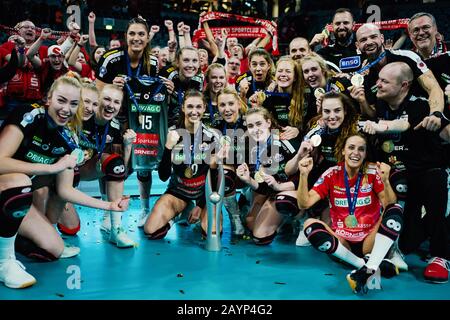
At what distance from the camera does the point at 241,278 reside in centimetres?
309

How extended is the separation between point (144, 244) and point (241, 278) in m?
1.20

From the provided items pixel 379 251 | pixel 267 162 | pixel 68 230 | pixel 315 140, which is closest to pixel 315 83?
pixel 315 140

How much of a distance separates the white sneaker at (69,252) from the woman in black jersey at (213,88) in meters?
1.78

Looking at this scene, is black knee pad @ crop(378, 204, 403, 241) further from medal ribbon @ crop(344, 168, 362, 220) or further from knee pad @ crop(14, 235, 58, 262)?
knee pad @ crop(14, 235, 58, 262)

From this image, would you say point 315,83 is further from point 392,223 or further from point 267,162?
point 392,223

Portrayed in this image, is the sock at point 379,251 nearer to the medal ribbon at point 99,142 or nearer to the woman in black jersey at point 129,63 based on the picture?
the medal ribbon at point 99,142

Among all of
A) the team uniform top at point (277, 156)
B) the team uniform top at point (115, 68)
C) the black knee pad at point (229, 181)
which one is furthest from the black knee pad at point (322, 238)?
the team uniform top at point (115, 68)

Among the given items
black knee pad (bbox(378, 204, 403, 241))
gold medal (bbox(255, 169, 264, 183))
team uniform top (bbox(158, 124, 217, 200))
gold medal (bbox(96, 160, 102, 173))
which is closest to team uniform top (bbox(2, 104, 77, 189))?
gold medal (bbox(96, 160, 102, 173))

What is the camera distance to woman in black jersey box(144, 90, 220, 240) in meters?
4.10

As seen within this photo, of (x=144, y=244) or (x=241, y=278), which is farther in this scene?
(x=144, y=244)

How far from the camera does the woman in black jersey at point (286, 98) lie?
4.28m

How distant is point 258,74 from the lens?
15.6ft
